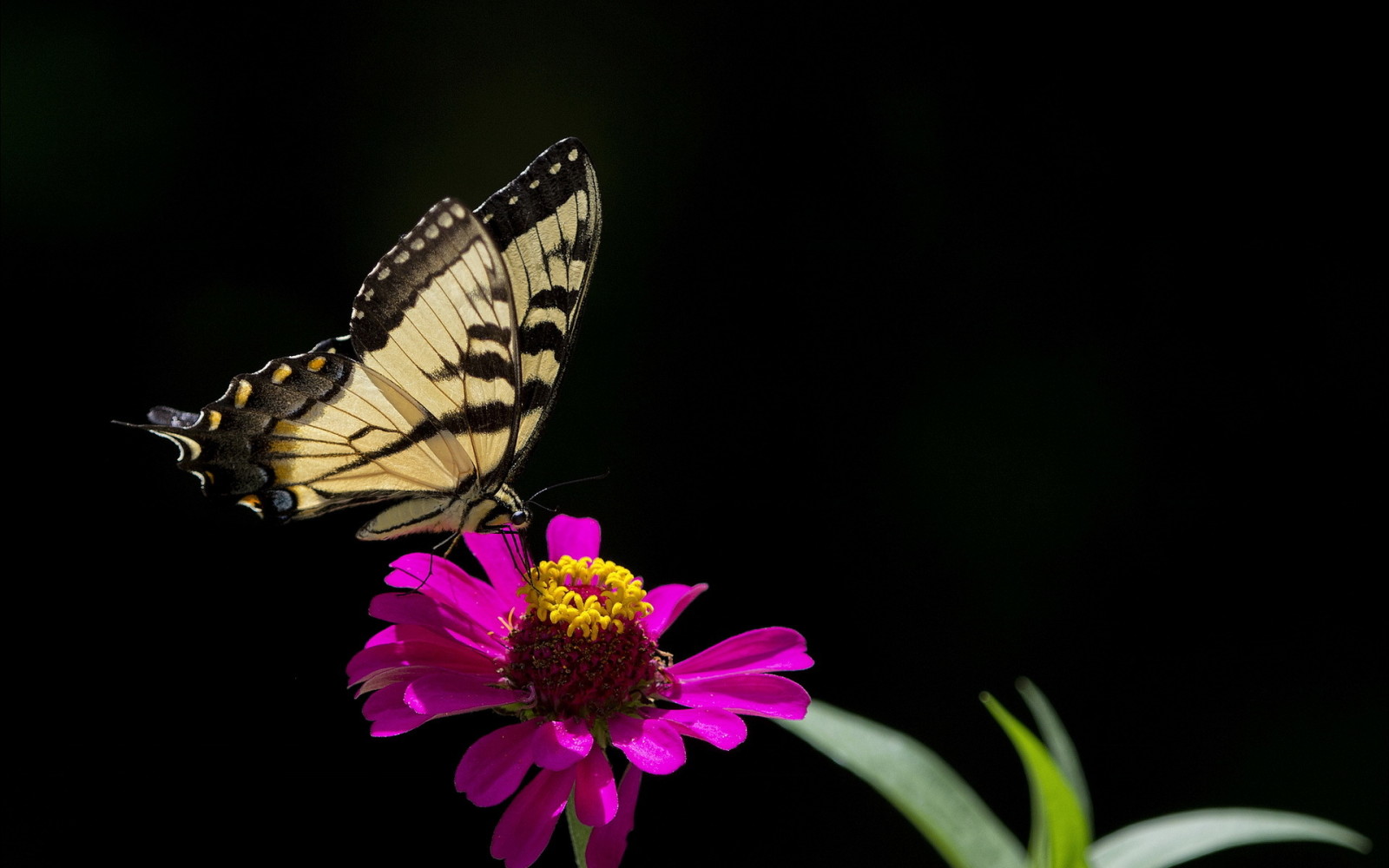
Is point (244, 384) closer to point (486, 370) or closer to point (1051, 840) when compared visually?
point (486, 370)

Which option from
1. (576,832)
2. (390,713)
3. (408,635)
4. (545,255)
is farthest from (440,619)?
(545,255)

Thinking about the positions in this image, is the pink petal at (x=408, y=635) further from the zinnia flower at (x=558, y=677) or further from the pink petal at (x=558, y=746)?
the pink petal at (x=558, y=746)

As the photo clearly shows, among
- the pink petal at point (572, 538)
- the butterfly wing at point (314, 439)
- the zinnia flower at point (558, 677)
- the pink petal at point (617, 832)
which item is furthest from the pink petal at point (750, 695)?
the butterfly wing at point (314, 439)

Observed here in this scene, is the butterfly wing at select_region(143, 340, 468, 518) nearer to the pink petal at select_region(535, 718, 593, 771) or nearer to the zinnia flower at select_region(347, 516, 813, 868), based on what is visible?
the zinnia flower at select_region(347, 516, 813, 868)

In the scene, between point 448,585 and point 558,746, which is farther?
point 448,585

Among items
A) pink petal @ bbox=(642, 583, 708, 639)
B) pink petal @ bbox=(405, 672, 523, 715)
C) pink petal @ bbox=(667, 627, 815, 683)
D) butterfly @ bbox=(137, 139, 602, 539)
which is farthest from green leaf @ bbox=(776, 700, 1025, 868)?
butterfly @ bbox=(137, 139, 602, 539)

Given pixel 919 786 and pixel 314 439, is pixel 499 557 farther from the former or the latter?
pixel 919 786
